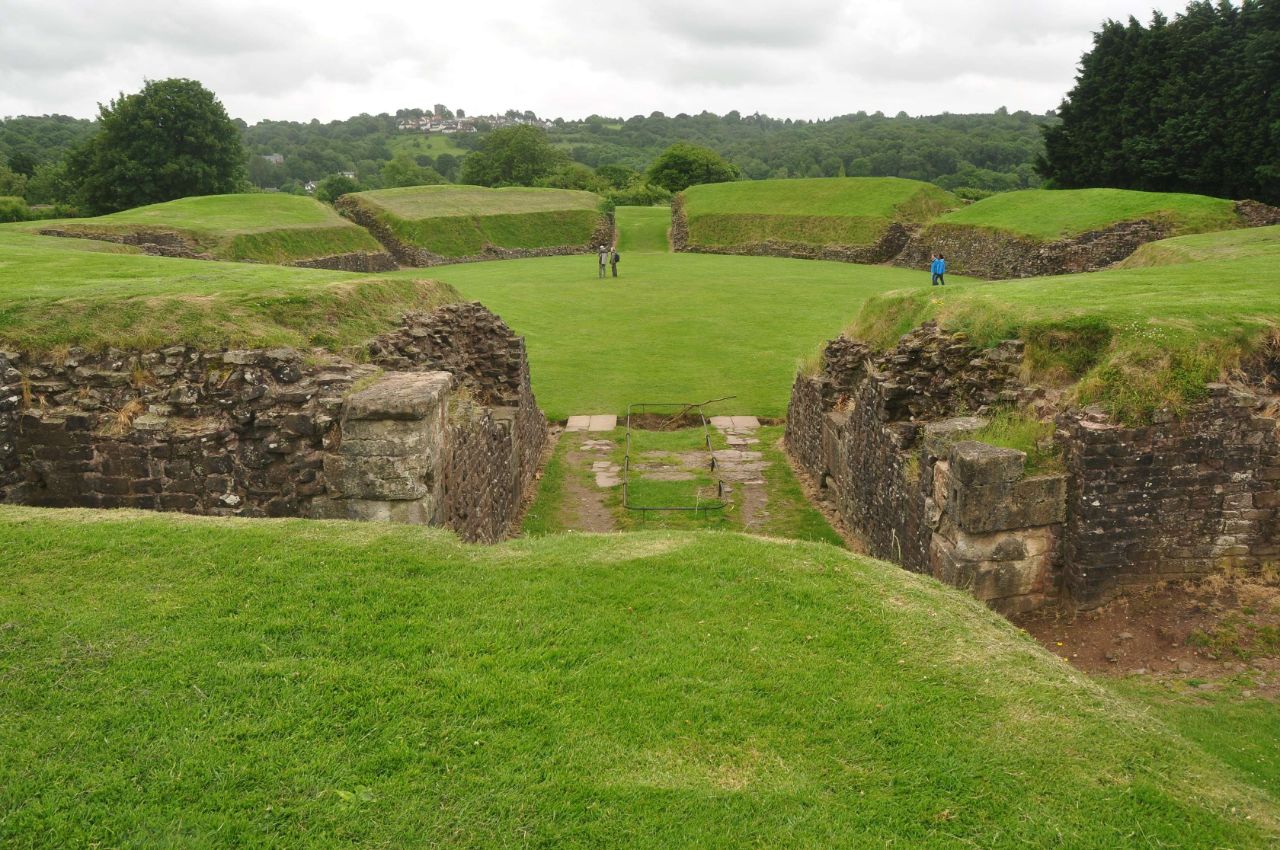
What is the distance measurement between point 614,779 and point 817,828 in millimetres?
970

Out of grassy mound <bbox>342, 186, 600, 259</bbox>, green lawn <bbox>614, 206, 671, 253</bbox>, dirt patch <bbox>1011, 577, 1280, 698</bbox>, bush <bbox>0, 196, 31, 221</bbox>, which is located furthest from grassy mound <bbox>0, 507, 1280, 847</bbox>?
bush <bbox>0, 196, 31, 221</bbox>

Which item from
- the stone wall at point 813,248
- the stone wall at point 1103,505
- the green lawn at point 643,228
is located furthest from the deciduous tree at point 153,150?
the stone wall at point 1103,505

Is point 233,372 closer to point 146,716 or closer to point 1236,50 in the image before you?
point 146,716

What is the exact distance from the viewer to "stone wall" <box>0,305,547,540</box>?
25.6 ft

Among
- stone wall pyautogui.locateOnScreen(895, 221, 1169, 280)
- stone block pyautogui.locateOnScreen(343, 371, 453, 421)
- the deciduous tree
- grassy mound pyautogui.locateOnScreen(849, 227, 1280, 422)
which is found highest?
the deciduous tree

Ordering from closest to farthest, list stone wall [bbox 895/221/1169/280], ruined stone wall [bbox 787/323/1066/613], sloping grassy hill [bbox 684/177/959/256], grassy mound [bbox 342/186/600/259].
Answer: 1. ruined stone wall [bbox 787/323/1066/613]
2. stone wall [bbox 895/221/1169/280]
3. sloping grassy hill [bbox 684/177/959/256]
4. grassy mound [bbox 342/186/600/259]

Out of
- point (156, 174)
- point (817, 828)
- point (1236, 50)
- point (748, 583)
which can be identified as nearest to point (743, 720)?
point (817, 828)

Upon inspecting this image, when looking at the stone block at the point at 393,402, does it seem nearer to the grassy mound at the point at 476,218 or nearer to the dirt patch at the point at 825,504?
the dirt patch at the point at 825,504

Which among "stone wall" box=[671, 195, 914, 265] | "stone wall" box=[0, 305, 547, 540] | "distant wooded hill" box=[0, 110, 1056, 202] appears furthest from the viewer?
"distant wooded hill" box=[0, 110, 1056, 202]

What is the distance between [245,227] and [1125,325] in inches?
1415

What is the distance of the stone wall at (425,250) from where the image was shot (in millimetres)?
45031

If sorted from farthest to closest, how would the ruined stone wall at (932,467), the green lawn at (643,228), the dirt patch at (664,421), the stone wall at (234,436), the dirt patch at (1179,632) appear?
the green lawn at (643,228) < the dirt patch at (664,421) < the ruined stone wall at (932,467) < the stone wall at (234,436) < the dirt patch at (1179,632)

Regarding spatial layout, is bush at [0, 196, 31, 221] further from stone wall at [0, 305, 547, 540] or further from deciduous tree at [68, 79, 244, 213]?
stone wall at [0, 305, 547, 540]

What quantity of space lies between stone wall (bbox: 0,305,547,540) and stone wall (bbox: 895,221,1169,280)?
27.8m
